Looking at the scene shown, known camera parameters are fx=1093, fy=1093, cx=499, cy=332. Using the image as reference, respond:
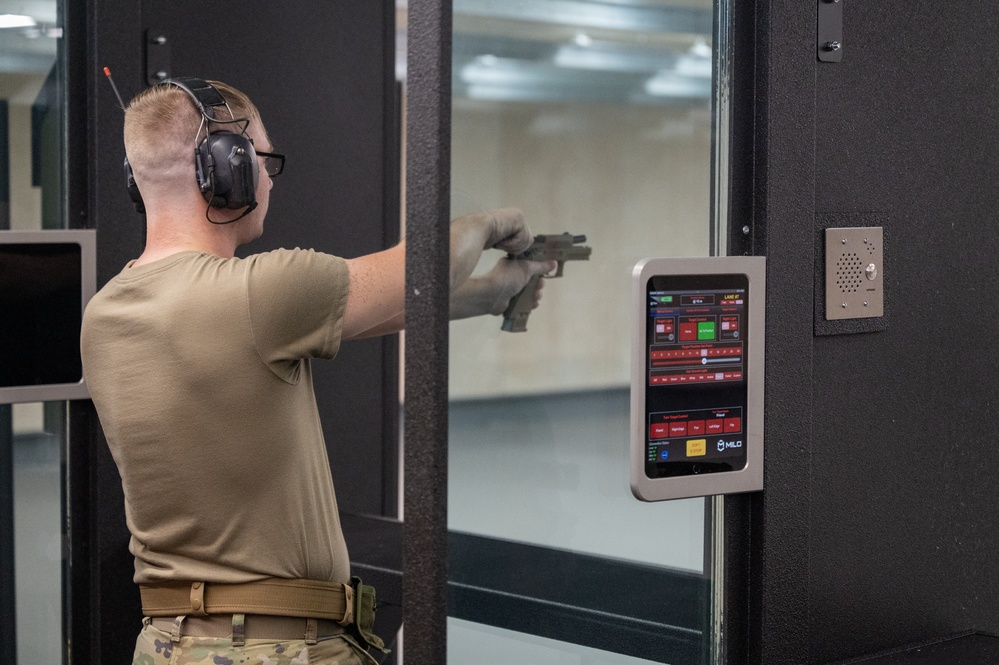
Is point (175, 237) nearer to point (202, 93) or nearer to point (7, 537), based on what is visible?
point (202, 93)

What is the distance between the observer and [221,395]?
140 cm

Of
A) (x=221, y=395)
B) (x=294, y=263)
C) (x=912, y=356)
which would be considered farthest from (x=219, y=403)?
(x=912, y=356)

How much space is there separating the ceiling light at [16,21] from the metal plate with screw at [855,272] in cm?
138

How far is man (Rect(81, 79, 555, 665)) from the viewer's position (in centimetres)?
138

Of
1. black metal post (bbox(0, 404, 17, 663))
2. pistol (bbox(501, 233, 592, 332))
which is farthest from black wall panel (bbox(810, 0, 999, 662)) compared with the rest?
black metal post (bbox(0, 404, 17, 663))

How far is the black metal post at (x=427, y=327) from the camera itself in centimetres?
105

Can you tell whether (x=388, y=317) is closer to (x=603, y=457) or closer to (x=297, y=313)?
(x=297, y=313)

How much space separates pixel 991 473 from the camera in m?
1.61

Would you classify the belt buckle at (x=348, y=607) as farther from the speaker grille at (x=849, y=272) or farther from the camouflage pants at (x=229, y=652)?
the speaker grille at (x=849, y=272)

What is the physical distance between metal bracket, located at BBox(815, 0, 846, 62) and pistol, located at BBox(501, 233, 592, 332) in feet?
1.31

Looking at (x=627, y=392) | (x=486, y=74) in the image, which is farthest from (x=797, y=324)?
(x=486, y=74)

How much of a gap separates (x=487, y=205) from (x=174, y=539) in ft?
2.18

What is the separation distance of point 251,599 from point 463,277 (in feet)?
1.96

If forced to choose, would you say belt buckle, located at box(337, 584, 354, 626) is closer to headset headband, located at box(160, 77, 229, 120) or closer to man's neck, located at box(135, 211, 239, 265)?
man's neck, located at box(135, 211, 239, 265)
